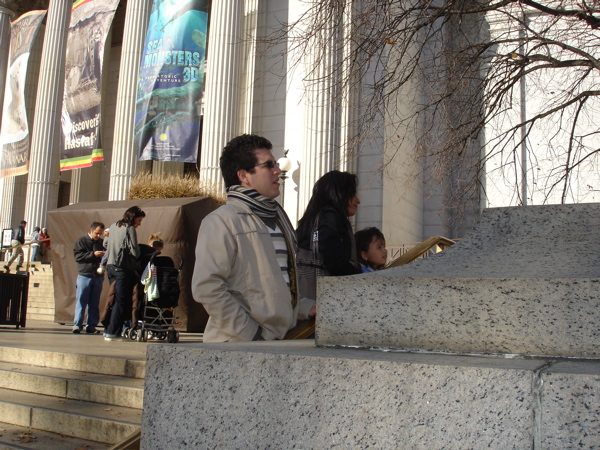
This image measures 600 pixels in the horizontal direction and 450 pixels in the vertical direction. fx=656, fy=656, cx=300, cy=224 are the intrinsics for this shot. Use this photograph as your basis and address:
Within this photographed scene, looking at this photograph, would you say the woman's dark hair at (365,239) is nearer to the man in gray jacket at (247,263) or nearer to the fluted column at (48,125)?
the man in gray jacket at (247,263)

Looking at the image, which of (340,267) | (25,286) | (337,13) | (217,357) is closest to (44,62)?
(25,286)

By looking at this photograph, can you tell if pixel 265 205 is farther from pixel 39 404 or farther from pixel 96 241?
pixel 96 241

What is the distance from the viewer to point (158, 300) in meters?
9.23

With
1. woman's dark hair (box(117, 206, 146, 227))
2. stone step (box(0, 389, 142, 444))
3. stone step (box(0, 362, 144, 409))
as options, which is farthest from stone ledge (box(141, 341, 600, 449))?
woman's dark hair (box(117, 206, 146, 227))

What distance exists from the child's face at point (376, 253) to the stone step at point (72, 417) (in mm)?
2265

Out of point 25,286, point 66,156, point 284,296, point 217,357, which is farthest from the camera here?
point 66,156

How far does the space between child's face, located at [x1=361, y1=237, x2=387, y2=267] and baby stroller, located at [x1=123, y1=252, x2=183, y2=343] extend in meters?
3.88

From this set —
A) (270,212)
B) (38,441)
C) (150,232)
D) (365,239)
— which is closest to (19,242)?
(150,232)

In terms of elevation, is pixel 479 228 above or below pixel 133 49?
below

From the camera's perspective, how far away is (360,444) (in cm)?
199

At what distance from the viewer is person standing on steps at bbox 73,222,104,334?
10820mm

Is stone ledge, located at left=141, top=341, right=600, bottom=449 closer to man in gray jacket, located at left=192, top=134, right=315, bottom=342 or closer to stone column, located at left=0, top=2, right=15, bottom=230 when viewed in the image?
man in gray jacket, located at left=192, top=134, right=315, bottom=342

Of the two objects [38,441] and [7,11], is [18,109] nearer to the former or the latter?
[7,11]

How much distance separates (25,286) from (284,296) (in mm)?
9915
